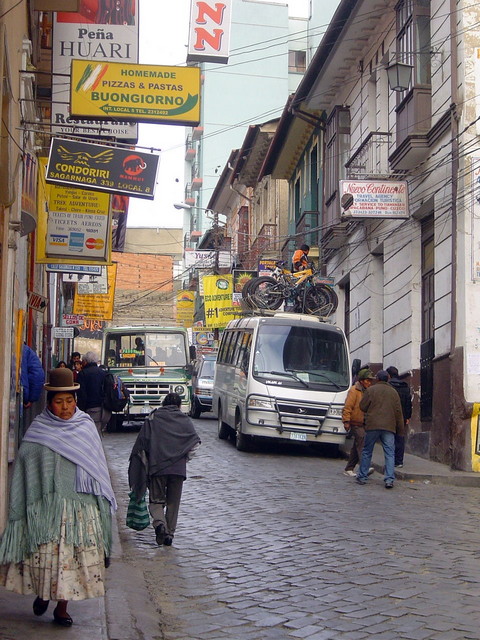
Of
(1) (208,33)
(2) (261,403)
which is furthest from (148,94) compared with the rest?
(2) (261,403)

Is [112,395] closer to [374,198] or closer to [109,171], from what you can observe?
[109,171]

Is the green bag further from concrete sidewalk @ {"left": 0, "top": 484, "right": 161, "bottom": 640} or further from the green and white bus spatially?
the green and white bus

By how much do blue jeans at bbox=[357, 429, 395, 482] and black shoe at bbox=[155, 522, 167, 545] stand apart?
502cm

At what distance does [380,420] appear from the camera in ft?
46.3

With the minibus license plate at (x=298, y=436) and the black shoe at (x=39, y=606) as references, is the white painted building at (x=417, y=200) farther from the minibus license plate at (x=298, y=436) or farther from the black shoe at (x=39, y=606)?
the black shoe at (x=39, y=606)

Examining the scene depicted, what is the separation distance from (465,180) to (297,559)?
8.99 metres

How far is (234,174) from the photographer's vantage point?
44.2m

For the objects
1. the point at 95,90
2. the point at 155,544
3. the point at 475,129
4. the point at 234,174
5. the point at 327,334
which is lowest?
the point at 155,544

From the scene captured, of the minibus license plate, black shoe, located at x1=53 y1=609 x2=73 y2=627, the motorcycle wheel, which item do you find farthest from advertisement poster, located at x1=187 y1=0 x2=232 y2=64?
the motorcycle wheel


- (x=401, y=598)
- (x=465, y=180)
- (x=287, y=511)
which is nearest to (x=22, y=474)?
(x=401, y=598)

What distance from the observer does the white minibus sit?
17875mm

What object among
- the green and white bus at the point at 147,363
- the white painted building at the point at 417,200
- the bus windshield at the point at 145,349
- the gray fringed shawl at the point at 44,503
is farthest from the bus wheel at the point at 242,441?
the gray fringed shawl at the point at 44,503

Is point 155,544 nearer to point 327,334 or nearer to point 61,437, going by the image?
point 61,437

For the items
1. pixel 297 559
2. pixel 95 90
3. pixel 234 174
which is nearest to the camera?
pixel 297 559
